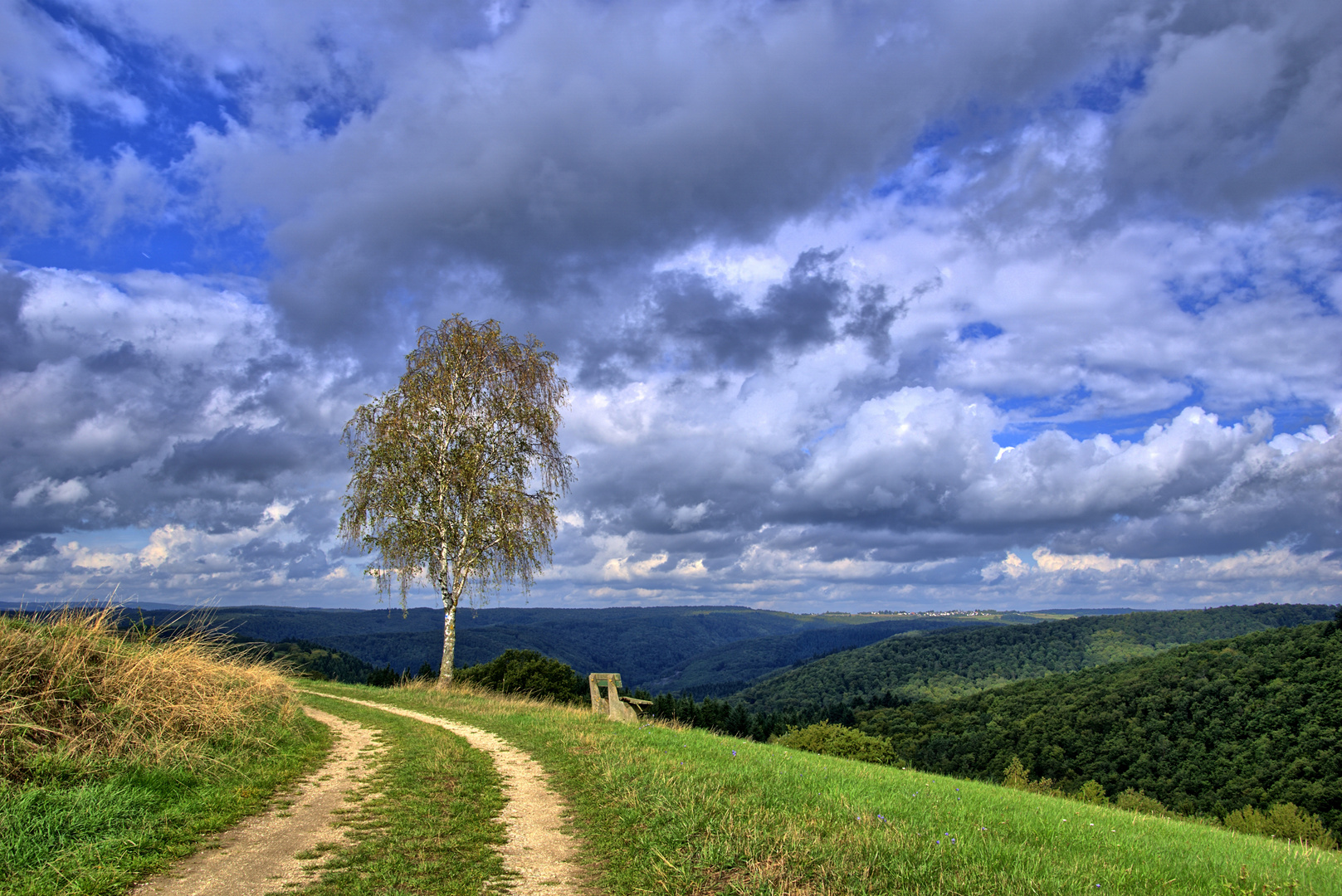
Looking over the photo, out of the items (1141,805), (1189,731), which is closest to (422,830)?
(1141,805)

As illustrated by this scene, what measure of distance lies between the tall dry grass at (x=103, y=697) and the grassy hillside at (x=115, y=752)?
19 millimetres

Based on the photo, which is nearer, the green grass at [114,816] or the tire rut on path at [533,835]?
the green grass at [114,816]

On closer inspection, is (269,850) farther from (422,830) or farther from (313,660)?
(313,660)

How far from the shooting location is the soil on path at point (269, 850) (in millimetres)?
5930

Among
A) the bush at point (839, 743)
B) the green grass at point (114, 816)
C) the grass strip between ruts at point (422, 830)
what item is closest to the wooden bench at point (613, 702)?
the grass strip between ruts at point (422, 830)

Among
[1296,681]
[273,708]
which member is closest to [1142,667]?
[1296,681]

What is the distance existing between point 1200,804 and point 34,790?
11013cm

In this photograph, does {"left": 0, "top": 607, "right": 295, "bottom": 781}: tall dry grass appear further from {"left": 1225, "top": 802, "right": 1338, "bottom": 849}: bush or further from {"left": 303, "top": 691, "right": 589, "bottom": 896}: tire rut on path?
A: {"left": 1225, "top": 802, "right": 1338, "bottom": 849}: bush

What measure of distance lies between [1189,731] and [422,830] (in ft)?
436

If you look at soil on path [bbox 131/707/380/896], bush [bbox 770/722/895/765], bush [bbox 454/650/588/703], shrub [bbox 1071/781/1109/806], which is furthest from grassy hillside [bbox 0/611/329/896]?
bush [bbox 770/722/895/765]

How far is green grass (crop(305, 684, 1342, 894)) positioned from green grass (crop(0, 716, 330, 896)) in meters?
4.05

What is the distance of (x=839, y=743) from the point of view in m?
52.6

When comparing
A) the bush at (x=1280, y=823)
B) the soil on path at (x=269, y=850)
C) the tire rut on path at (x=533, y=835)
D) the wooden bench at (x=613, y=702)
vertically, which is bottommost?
the bush at (x=1280, y=823)

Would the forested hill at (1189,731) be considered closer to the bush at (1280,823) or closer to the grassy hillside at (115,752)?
the bush at (1280,823)
